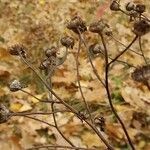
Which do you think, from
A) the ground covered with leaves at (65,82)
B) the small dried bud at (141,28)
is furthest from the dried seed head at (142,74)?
the ground covered with leaves at (65,82)

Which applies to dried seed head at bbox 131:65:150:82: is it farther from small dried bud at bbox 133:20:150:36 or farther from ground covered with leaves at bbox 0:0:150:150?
ground covered with leaves at bbox 0:0:150:150

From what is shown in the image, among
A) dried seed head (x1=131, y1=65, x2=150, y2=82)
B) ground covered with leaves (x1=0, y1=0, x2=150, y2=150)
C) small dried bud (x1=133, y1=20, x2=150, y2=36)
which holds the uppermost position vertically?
ground covered with leaves (x1=0, y1=0, x2=150, y2=150)

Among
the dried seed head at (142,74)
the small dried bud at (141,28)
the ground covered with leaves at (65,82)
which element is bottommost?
the dried seed head at (142,74)

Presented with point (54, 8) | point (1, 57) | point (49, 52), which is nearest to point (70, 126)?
point (1, 57)

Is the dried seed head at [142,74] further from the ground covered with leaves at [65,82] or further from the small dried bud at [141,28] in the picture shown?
the ground covered with leaves at [65,82]

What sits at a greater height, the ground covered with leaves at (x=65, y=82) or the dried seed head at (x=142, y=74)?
the ground covered with leaves at (x=65, y=82)

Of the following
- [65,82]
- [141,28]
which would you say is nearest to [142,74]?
[141,28]

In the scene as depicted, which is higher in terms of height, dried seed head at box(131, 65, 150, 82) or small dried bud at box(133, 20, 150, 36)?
small dried bud at box(133, 20, 150, 36)

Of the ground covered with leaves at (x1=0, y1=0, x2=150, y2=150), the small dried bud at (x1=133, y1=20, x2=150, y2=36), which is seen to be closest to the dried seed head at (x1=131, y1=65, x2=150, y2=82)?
the small dried bud at (x1=133, y1=20, x2=150, y2=36)

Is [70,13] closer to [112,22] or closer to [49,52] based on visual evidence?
[112,22]
